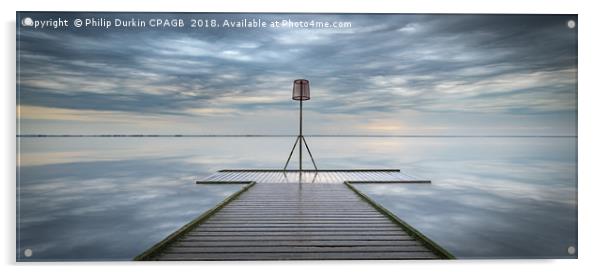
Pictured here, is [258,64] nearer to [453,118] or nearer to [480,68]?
[480,68]

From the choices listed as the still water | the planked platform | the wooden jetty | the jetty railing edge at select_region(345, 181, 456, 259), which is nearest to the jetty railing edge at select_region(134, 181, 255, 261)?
the wooden jetty

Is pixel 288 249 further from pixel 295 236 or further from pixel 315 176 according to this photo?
pixel 315 176

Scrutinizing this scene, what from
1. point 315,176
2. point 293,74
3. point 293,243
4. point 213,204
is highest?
point 293,74

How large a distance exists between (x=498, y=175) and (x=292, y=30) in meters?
7.65

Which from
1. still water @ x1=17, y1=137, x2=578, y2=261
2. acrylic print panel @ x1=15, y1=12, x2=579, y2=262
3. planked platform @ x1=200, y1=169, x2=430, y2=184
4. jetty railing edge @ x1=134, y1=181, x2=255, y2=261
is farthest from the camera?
planked platform @ x1=200, y1=169, x2=430, y2=184

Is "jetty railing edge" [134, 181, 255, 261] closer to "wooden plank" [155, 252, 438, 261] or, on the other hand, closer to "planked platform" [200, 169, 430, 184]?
"wooden plank" [155, 252, 438, 261]

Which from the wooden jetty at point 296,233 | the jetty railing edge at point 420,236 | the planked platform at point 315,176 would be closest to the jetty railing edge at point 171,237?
the wooden jetty at point 296,233

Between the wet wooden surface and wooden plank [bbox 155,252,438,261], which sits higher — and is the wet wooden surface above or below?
above

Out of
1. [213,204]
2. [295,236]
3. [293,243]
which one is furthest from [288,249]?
[213,204]

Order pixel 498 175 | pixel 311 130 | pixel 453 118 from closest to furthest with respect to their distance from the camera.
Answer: pixel 453 118, pixel 311 130, pixel 498 175

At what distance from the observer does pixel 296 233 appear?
3.38 metres

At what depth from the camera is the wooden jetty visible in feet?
9.98

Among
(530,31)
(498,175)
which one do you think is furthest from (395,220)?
(498,175)
